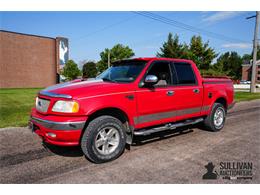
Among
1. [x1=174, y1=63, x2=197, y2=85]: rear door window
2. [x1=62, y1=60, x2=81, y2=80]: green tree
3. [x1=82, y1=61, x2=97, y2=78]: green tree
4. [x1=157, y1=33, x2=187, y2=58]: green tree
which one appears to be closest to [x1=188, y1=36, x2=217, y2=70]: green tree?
[x1=157, y1=33, x2=187, y2=58]: green tree

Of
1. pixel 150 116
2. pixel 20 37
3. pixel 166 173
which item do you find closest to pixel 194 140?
pixel 150 116

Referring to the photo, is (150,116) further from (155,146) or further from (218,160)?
(218,160)

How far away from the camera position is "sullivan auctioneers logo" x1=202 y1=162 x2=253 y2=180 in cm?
327

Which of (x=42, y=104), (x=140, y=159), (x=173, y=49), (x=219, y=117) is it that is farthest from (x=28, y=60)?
(x=140, y=159)

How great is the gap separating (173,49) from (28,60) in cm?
2379

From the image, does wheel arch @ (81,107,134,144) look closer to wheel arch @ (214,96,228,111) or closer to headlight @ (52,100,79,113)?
headlight @ (52,100,79,113)

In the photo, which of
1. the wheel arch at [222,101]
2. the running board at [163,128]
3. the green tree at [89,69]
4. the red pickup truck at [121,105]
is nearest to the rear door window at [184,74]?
the red pickup truck at [121,105]

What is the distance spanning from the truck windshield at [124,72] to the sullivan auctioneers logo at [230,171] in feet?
7.14

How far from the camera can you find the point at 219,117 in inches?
239

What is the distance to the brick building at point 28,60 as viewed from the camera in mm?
32375

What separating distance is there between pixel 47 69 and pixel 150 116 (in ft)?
120

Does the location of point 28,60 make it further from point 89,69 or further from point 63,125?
point 63,125

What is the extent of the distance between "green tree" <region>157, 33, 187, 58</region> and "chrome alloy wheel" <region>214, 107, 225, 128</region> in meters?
25.1

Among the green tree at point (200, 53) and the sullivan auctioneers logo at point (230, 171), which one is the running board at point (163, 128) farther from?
the green tree at point (200, 53)
